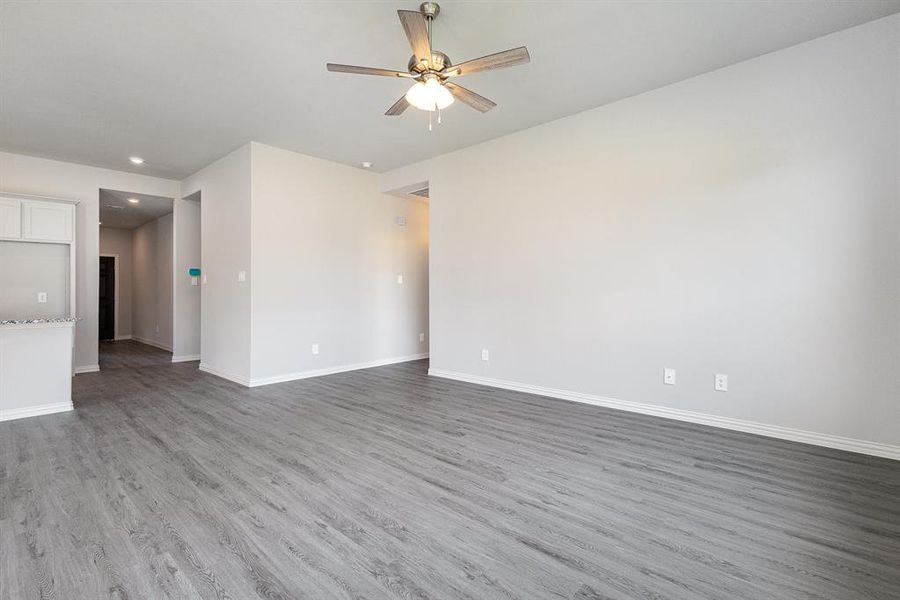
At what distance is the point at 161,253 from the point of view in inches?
317

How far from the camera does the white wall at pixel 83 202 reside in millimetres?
5406

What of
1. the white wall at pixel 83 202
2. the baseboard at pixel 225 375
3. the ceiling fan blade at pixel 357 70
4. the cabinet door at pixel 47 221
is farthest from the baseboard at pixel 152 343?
the ceiling fan blade at pixel 357 70

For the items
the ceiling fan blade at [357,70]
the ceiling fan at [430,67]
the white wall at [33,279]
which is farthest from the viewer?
the white wall at [33,279]

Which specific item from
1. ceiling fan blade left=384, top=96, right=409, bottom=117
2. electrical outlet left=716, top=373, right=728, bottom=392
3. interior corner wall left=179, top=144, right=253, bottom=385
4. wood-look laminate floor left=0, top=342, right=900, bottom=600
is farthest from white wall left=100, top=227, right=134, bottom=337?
electrical outlet left=716, top=373, right=728, bottom=392

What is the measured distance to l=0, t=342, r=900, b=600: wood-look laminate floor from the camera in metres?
1.59

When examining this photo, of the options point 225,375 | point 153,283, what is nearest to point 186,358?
point 225,375

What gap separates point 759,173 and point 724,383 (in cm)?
167

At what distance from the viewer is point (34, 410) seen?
3729 millimetres

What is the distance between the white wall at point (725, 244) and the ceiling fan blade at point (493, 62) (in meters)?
1.86

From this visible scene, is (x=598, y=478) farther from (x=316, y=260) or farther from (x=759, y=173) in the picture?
(x=316, y=260)

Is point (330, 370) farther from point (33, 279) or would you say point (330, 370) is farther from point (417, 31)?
point (417, 31)

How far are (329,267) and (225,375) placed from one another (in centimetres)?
194

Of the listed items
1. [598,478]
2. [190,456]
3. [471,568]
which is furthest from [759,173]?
[190,456]

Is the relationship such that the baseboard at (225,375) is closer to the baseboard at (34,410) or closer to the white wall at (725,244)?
the baseboard at (34,410)
